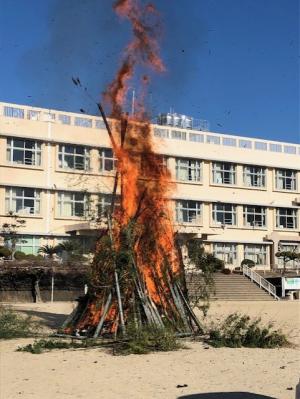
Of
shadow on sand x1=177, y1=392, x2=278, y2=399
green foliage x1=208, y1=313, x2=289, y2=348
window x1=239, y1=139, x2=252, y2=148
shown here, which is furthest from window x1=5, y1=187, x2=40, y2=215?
shadow on sand x1=177, y1=392, x2=278, y2=399

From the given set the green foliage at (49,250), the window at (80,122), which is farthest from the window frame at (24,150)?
the green foliage at (49,250)

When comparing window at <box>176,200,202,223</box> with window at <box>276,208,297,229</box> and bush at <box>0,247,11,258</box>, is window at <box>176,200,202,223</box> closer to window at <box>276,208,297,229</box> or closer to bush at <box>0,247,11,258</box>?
window at <box>276,208,297,229</box>

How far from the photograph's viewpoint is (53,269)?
36938 millimetres

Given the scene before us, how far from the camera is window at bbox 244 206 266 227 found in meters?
61.8

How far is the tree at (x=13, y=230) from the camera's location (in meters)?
46.4

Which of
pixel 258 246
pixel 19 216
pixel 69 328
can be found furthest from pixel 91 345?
pixel 258 246

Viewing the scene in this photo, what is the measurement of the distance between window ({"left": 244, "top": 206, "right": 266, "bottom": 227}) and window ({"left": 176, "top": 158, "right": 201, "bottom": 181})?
21.6ft

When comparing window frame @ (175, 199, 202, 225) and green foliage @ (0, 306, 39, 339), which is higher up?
window frame @ (175, 199, 202, 225)

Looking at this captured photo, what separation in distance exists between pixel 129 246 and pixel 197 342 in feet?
8.81

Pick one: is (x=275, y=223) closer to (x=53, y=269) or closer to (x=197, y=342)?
(x=53, y=269)

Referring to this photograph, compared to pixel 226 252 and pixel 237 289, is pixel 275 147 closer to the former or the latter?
pixel 226 252

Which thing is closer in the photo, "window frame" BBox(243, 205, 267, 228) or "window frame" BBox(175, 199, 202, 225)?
"window frame" BBox(175, 199, 202, 225)

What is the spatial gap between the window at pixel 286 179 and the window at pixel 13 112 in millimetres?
27256

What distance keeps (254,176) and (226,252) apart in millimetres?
8491
